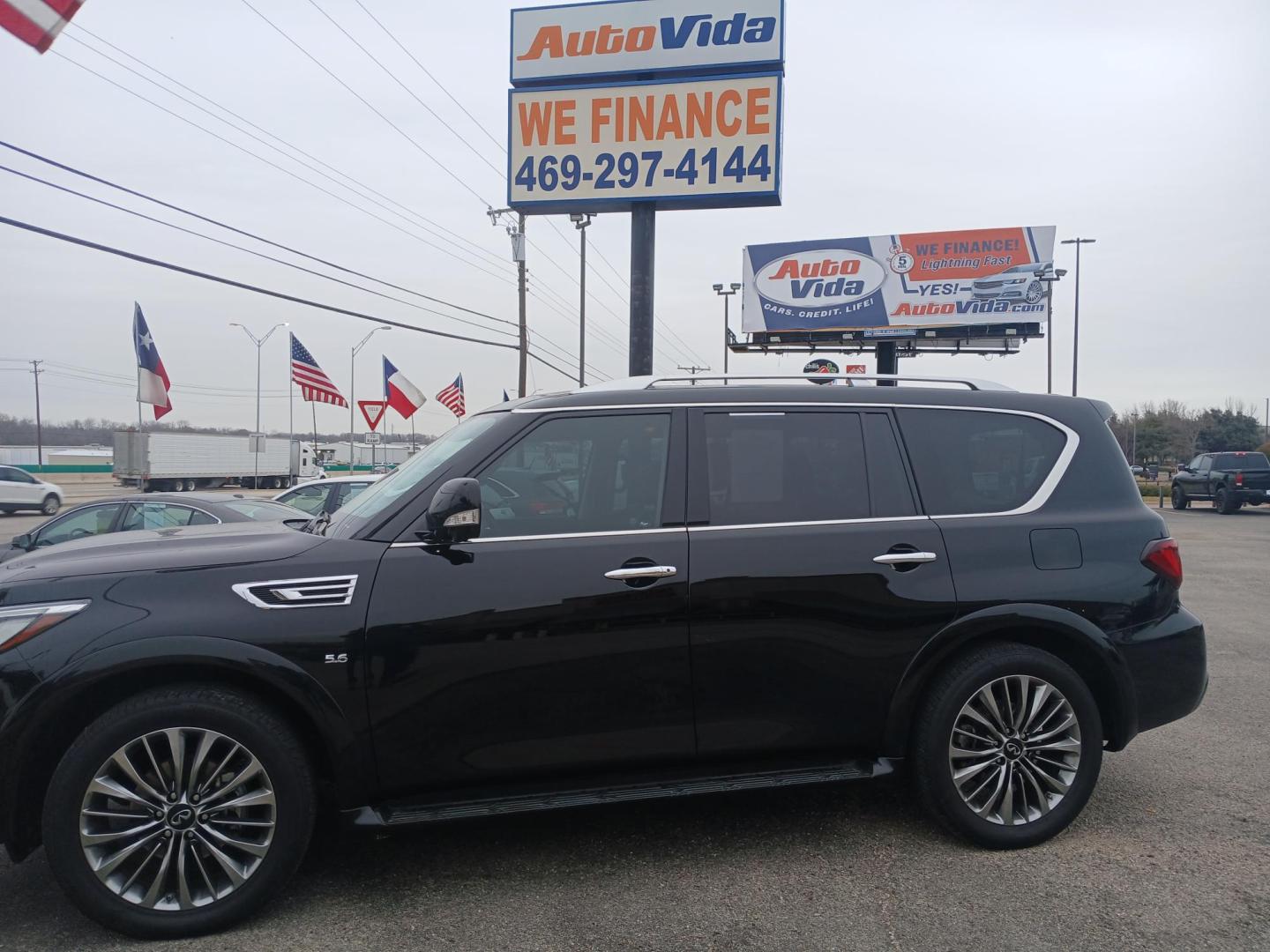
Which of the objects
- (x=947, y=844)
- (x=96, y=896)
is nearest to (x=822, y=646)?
(x=947, y=844)

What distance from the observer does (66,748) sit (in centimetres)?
307

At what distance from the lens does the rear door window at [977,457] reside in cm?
382

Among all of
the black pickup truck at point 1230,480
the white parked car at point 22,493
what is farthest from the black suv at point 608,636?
the white parked car at point 22,493

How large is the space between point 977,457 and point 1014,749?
123 centimetres

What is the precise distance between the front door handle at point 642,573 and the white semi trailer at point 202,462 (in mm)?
37115

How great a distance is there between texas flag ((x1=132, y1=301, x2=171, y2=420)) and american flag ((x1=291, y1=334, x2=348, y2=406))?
3.44m

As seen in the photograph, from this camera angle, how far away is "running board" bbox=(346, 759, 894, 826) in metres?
3.19

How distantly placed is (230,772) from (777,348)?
3585 centimetres

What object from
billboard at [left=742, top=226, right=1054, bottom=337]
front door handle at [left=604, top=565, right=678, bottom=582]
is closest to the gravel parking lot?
front door handle at [left=604, top=565, right=678, bottom=582]

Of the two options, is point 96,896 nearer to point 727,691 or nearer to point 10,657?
point 10,657

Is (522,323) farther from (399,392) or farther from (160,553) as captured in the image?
(160,553)

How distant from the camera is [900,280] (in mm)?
34969

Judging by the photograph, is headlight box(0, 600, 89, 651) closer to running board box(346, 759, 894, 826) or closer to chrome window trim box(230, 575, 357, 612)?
chrome window trim box(230, 575, 357, 612)

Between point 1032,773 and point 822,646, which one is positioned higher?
point 822,646
